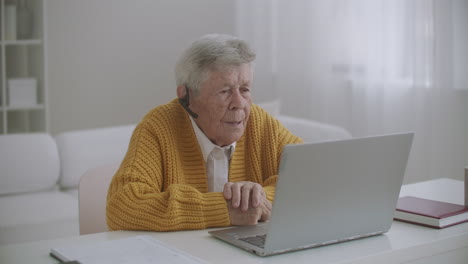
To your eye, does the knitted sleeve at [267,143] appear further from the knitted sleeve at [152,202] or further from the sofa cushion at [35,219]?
the sofa cushion at [35,219]

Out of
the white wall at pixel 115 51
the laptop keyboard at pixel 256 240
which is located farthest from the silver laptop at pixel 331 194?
the white wall at pixel 115 51

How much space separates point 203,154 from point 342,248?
65cm

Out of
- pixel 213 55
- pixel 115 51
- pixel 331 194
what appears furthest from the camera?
pixel 115 51

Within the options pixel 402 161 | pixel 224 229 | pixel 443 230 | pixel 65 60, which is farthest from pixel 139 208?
pixel 65 60

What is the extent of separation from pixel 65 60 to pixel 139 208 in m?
3.55

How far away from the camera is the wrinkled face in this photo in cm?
187

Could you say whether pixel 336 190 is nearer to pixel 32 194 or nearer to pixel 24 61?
pixel 32 194

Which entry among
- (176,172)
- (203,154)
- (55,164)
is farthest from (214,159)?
(55,164)

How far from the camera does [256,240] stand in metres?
1.47

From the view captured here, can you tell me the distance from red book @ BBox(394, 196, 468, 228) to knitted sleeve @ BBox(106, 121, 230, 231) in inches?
18.4

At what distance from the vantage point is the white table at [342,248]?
1382 millimetres

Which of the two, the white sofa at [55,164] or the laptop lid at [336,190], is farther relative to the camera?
the white sofa at [55,164]

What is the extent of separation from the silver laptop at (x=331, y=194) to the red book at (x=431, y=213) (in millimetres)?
134

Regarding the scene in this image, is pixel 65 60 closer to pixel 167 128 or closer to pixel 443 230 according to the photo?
pixel 167 128
